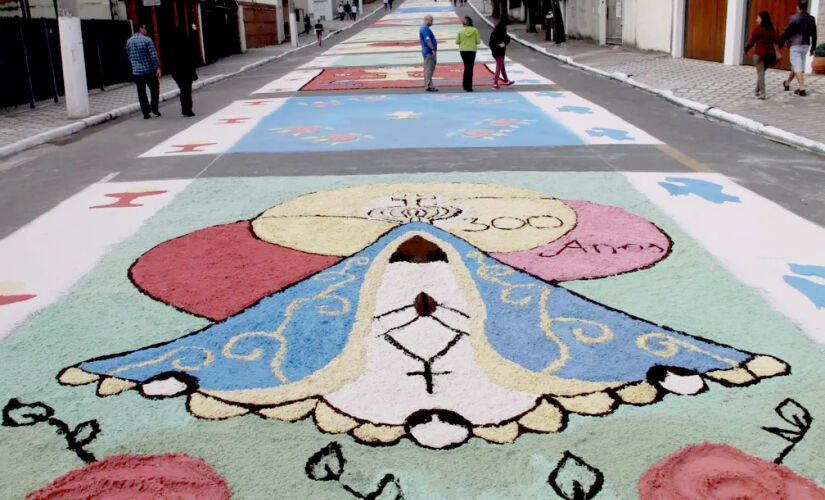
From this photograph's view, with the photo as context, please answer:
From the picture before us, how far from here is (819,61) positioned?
1584 cm

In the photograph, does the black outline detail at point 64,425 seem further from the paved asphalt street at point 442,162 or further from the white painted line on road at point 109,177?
the white painted line on road at point 109,177

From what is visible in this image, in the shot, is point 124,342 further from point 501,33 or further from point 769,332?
point 501,33

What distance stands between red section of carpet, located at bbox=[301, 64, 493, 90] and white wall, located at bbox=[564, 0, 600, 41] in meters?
10.8

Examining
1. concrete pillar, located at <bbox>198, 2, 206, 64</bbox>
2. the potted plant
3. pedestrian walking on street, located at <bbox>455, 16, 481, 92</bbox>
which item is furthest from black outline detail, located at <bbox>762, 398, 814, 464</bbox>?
concrete pillar, located at <bbox>198, 2, 206, 64</bbox>

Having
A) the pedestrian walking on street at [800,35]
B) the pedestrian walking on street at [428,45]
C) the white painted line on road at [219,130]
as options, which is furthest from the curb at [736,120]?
the white painted line on road at [219,130]

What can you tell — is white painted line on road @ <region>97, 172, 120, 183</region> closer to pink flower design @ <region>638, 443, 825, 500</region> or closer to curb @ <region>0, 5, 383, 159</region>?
curb @ <region>0, 5, 383, 159</region>

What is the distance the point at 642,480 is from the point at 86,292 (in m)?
3.80

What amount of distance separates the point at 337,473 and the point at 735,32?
67.3ft

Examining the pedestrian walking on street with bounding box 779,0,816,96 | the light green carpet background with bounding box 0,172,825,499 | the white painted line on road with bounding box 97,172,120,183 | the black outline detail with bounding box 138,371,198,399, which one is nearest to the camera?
the light green carpet background with bounding box 0,172,825,499

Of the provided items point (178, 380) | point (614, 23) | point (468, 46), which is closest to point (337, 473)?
point (178, 380)

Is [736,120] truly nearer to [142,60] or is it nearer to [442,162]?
[442,162]

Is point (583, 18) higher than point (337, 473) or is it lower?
higher

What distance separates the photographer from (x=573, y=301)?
4.48 meters

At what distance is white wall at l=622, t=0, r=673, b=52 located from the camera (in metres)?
24.4
